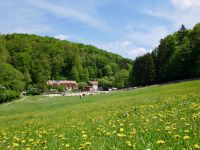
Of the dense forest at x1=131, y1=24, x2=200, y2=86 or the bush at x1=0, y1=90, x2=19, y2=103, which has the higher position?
the dense forest at x1=131, y1=24, x2=200, y2=86

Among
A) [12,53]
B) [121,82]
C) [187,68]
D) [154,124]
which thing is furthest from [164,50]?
[154,124]

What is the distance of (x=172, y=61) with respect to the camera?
10725 cm

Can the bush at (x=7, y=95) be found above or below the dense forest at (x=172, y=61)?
below

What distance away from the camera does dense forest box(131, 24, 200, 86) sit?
4112 inches

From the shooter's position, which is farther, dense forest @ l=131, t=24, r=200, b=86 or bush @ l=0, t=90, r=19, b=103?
dense forest @ l=131, t=24, r=200, b=86

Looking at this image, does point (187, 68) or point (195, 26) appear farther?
point (195, 26)

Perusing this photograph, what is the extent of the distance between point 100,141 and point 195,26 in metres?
113

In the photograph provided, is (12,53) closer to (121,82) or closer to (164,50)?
(121,82)

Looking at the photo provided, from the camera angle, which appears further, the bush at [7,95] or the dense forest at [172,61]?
the dense forest at [172,61]

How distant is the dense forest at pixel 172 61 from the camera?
104 meters

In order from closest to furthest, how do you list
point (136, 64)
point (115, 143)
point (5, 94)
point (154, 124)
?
point (115, 143)
point (154, 124)
point (5, 94)
point (136, 64)

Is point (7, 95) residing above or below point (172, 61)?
below

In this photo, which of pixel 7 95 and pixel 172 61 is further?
pixel 172 61

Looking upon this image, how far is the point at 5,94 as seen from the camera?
9069cm
